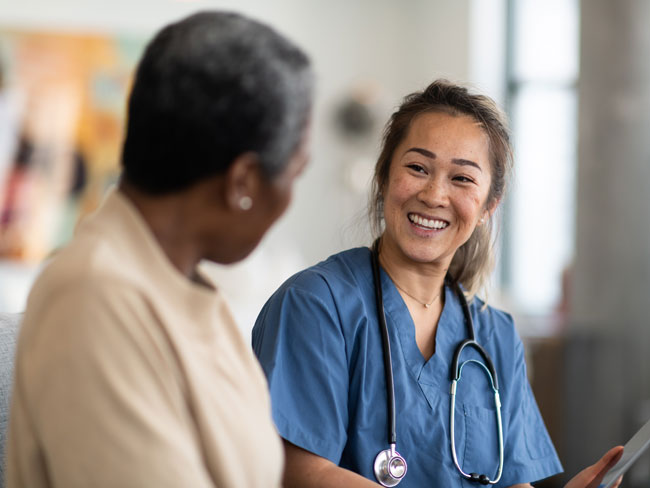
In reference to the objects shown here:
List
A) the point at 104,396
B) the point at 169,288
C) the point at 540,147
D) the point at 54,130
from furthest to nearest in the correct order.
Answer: the point at 540,147, the point at 54,130, the point at 169,288, the point at 104,396

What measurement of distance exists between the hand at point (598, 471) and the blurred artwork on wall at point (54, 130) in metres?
4.19

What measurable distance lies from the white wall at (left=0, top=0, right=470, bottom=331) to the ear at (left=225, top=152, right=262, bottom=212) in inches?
178

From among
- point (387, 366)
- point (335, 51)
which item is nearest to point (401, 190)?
point (387, 366)

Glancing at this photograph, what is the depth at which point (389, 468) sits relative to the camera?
55.2 inches

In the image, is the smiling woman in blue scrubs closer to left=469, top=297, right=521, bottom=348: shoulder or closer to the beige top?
left=469, top=297, right=521, bottom=348: shoulder

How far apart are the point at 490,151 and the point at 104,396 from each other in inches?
41.3

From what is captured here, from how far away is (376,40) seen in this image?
19.6ft

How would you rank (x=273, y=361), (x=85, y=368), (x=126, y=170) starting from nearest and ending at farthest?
(x=85, y=368) → (x=126, y=170) → (x=273, y=361)

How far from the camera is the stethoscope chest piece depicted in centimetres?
140

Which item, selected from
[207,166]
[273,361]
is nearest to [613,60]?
[273,361]

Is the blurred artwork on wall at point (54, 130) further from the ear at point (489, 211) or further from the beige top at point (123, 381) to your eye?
the beige top at point (123, 381)

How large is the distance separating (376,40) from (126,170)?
5.30 m

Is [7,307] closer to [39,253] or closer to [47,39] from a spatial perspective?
[39,253]

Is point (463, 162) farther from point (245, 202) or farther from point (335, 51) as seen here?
point (335, 51)
